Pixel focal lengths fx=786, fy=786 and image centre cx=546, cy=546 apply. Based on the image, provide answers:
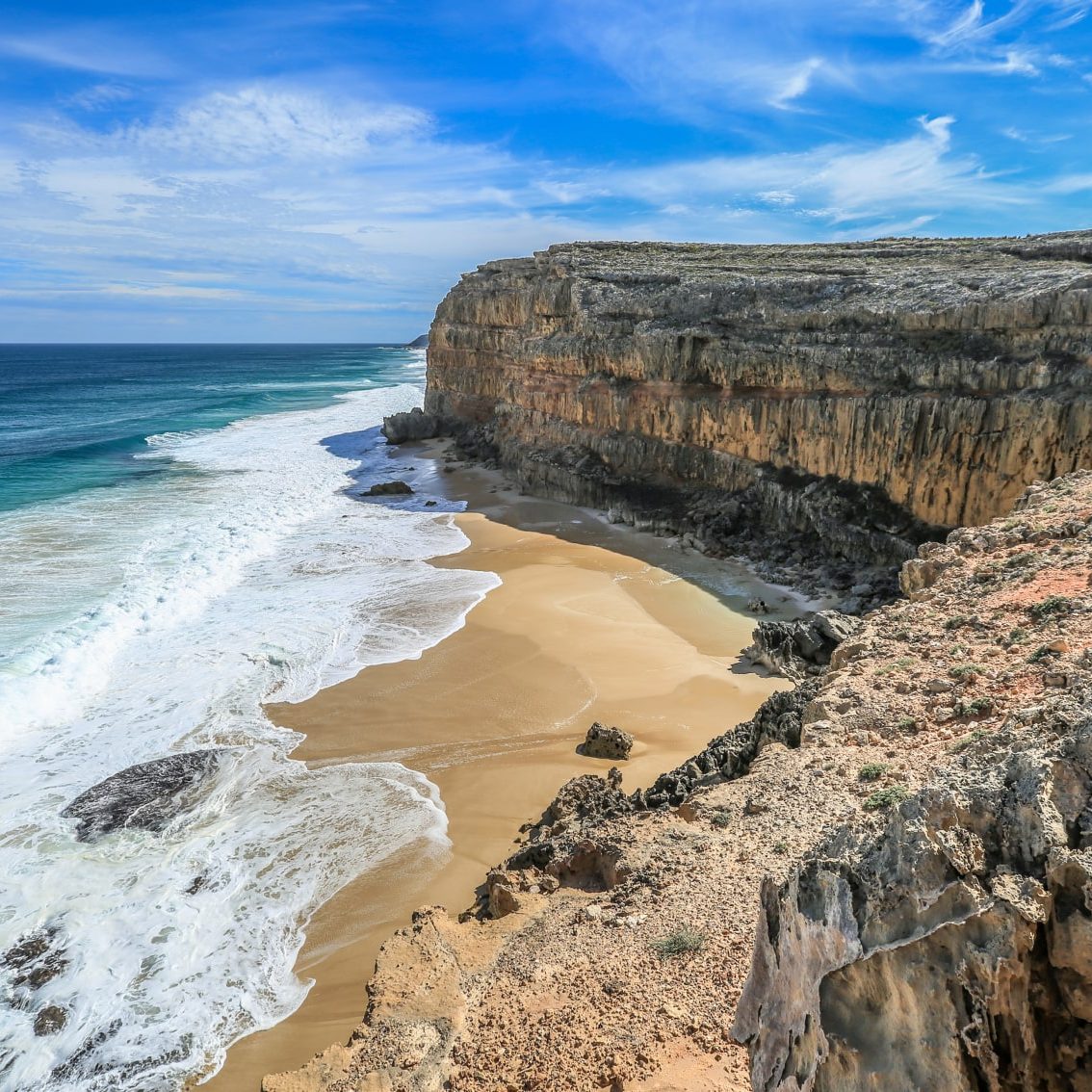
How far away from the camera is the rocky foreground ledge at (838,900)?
3.36 metres

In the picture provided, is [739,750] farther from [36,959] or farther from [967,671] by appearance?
[36,959]

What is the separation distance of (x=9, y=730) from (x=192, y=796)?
14.6 ft

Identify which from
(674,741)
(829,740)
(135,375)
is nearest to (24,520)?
(674,741)

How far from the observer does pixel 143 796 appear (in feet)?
38.5

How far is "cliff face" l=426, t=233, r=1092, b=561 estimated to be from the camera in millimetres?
18703

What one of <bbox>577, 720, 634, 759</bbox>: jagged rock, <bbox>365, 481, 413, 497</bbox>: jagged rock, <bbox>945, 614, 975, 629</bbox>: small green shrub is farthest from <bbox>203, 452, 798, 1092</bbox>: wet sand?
<bbox>365, 481, 413, 497</bbox>: jagged rock

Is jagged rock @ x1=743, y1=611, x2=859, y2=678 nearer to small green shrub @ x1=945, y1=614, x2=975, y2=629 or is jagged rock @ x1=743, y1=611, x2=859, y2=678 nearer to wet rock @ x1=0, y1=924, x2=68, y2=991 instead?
small green shrub @ x1=945, y1=614, x2=975, y2=629

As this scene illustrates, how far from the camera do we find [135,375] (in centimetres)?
10356

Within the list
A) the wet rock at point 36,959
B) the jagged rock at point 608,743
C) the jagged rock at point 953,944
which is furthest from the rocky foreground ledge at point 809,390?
the wet rock at point 36,959

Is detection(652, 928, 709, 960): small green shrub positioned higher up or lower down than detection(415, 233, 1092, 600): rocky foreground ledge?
lower down

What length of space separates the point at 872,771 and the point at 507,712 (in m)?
7.78

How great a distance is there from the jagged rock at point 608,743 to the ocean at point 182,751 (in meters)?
2.53

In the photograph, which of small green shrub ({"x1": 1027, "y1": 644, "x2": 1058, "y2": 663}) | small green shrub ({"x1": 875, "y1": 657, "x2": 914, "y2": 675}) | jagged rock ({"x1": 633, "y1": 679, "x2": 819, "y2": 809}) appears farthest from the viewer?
jagged rock ({"x1": 633, "y1": 679, "x2": 819, "y2": 809})

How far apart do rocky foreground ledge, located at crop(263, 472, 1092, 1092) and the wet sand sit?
0.89 metres
